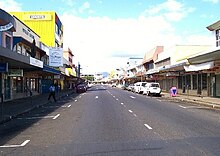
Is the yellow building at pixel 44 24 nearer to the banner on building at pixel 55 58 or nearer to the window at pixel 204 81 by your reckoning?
the banner on building at pixel 55 58

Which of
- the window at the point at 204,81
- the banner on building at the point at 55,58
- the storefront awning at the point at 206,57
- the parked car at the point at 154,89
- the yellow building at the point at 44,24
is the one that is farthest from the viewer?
the yellow building at the point at 44,24

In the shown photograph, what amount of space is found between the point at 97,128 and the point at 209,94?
2830cm

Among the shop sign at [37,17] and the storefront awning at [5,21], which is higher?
the shop sign at [37,17]

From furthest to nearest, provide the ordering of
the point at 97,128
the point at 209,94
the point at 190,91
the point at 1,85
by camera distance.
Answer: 1. the point at 190,91
2. the point at 209,94
3. the point at 1,85
4. the point at 97,128

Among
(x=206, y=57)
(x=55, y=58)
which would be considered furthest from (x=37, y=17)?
(x=206, y=57)

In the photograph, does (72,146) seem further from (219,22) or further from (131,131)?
(219,22)

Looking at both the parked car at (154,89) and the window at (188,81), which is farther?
the window at (188,81)

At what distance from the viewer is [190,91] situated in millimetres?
46156

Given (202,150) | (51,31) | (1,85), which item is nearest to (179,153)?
(202,150)

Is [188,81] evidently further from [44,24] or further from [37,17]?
[37,17]

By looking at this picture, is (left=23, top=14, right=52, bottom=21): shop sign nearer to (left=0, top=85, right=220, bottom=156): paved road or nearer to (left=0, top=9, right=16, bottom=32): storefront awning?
(left=0, top=9, right=16, bottom=32): storefront awning

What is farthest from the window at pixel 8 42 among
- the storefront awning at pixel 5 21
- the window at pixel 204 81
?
the window at pixel 204 81

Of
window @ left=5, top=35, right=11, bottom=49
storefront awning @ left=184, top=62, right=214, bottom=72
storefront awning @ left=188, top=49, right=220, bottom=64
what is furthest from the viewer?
storefront awning @ left=184, top=62, right=214, bottom=72

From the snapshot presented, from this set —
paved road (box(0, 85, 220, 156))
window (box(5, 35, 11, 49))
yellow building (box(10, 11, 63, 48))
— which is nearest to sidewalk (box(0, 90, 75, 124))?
paved road (box(0, 85, 220, 156))
